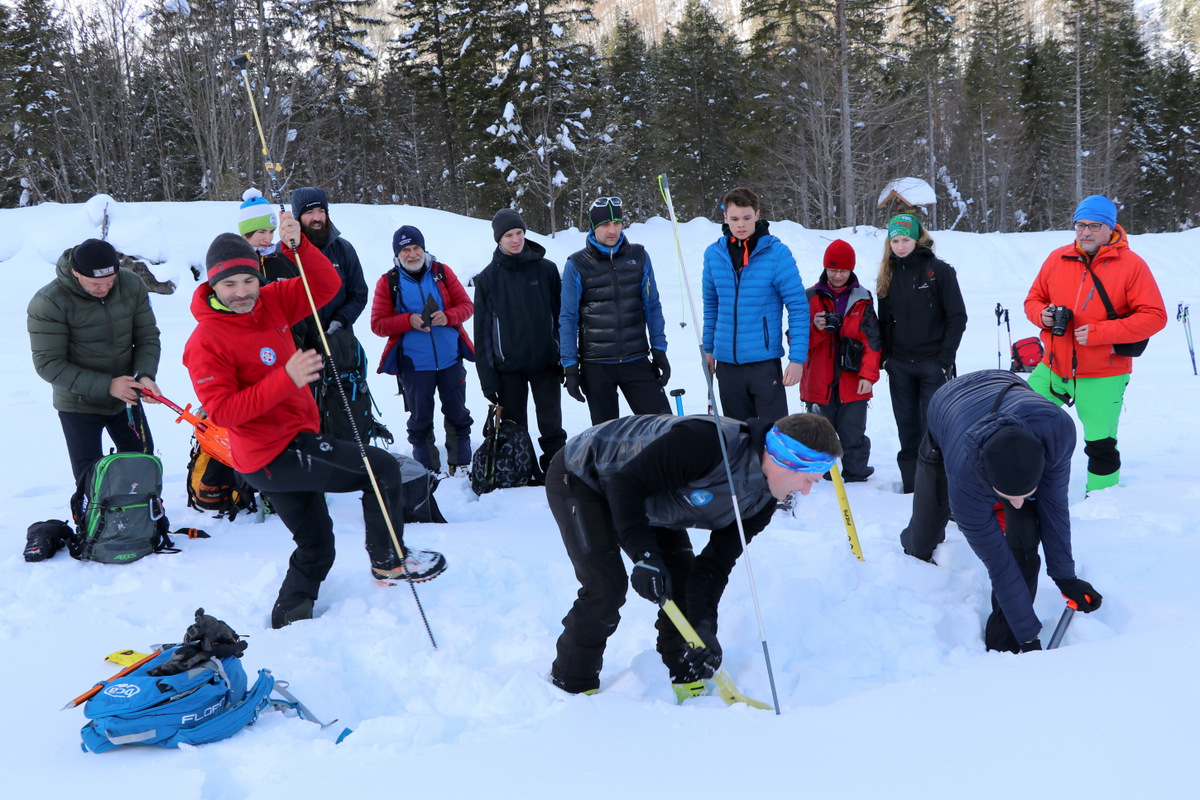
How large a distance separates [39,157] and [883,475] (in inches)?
1043

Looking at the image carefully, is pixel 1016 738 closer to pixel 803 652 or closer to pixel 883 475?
pixel 803 652

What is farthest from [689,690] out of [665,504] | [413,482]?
[413,482]

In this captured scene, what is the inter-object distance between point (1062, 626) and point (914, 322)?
2317 millimetres

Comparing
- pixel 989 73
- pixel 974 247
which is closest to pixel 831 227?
pixel 974 247

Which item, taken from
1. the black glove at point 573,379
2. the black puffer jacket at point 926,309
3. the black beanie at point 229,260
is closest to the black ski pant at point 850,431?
the black puffer jacket at point 926,309

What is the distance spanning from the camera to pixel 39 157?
2278cm

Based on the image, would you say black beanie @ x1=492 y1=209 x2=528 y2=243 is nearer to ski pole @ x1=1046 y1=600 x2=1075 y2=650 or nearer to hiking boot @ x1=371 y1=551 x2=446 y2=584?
hiking boot @ x1=371 y1=551 x2=446 y2=584

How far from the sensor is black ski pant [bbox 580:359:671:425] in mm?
5172

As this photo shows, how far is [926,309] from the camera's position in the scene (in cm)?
502

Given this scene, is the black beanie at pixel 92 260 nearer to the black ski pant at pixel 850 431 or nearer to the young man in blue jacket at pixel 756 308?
the young man in blue jacket at pixel 756 308

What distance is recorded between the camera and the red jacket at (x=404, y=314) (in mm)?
5297

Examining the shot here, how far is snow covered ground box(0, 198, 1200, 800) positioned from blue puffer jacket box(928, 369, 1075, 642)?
293mm

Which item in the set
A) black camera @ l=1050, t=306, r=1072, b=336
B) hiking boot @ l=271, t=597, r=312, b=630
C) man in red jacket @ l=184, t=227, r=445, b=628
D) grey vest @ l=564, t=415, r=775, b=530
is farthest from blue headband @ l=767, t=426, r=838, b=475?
black camera @ l=1050, t=306, r=1072, b=336

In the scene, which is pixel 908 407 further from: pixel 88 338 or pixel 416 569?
pixel 88 338
